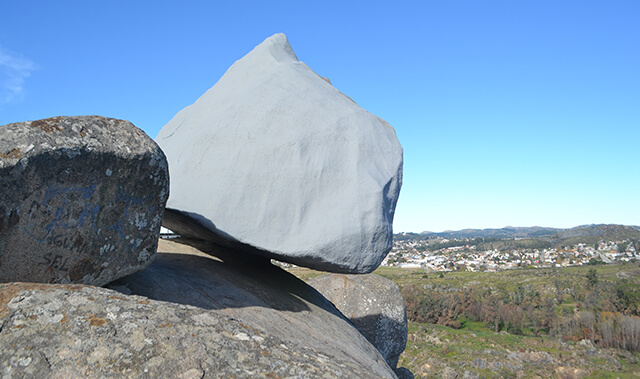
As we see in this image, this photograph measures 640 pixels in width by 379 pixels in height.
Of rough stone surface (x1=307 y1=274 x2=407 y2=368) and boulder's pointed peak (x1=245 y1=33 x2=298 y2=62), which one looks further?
rough stone surface (x1=307 y1=274 x2=407 y2=368)

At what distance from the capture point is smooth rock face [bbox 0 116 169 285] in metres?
3.69

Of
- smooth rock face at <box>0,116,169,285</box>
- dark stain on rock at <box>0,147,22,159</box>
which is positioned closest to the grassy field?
smooth rock face at <box>0,116,169,285</box>

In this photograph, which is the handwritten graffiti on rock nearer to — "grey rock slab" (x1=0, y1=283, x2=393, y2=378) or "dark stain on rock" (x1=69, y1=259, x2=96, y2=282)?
"dark stain on rock" (x1=69, y1=259, x2=96, y2=282)

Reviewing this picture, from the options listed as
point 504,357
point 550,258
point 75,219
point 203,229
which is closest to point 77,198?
point 75,219

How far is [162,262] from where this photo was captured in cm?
685

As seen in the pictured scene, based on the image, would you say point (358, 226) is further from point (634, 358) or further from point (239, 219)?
point (634, 358)

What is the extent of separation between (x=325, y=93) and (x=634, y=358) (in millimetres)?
52496

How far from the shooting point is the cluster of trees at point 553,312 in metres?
53.6

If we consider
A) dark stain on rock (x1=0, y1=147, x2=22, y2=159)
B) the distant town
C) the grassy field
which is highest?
dark stain on rock (x1=0, y1=147, x2=22, y2=159)

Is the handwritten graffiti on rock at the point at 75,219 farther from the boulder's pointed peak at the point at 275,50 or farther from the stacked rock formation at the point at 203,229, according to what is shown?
the boulder's pointed peak at the point at 275,50

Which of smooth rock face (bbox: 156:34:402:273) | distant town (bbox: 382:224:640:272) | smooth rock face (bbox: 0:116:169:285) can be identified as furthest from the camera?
distant town (bbox: 382:224:640:272)

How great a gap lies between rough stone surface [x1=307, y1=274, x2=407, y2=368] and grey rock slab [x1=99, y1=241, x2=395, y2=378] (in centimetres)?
522

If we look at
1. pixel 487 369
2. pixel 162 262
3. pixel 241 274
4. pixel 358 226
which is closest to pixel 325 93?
pixel 358 226

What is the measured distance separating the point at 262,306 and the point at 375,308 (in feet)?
→ 25.8
